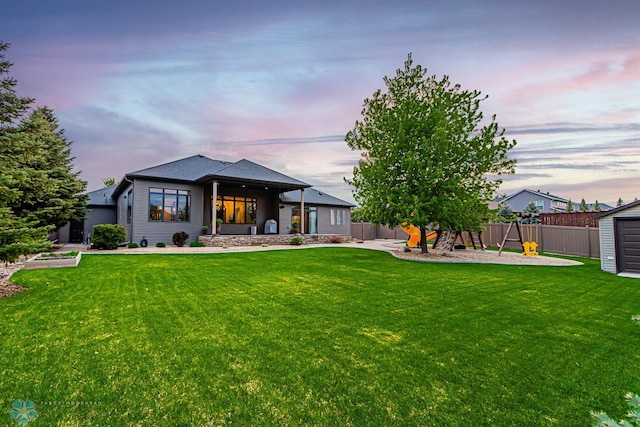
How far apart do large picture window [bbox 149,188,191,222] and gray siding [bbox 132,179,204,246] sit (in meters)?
0.18

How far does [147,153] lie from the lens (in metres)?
20.0

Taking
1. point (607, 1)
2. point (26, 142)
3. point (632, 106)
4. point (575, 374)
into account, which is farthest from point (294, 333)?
point (632, 106)

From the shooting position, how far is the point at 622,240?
8578mm

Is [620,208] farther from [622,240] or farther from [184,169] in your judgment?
[184,169]

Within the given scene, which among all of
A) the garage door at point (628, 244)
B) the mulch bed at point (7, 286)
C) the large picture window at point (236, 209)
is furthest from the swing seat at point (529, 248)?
the mulch bed at point (7, 286)

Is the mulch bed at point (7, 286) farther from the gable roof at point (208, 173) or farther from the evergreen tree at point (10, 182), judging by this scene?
the gable roof at point (208, 173)

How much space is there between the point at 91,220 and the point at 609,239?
2634 centimetres

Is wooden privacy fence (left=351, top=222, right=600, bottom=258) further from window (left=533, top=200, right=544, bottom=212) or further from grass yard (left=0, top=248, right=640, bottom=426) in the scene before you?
window (left=533, top=200, right=544, bottom=212)

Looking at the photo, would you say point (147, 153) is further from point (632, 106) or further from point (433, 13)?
point (632, 106)

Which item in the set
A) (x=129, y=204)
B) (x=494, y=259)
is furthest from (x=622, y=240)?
(x=129, y=204)

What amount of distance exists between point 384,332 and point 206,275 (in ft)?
16.2

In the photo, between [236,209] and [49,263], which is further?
[236,209]

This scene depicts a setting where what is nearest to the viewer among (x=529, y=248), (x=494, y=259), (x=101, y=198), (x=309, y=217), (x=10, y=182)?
(x=10, y=182)

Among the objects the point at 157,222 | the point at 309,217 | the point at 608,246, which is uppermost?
the point at 309,217
